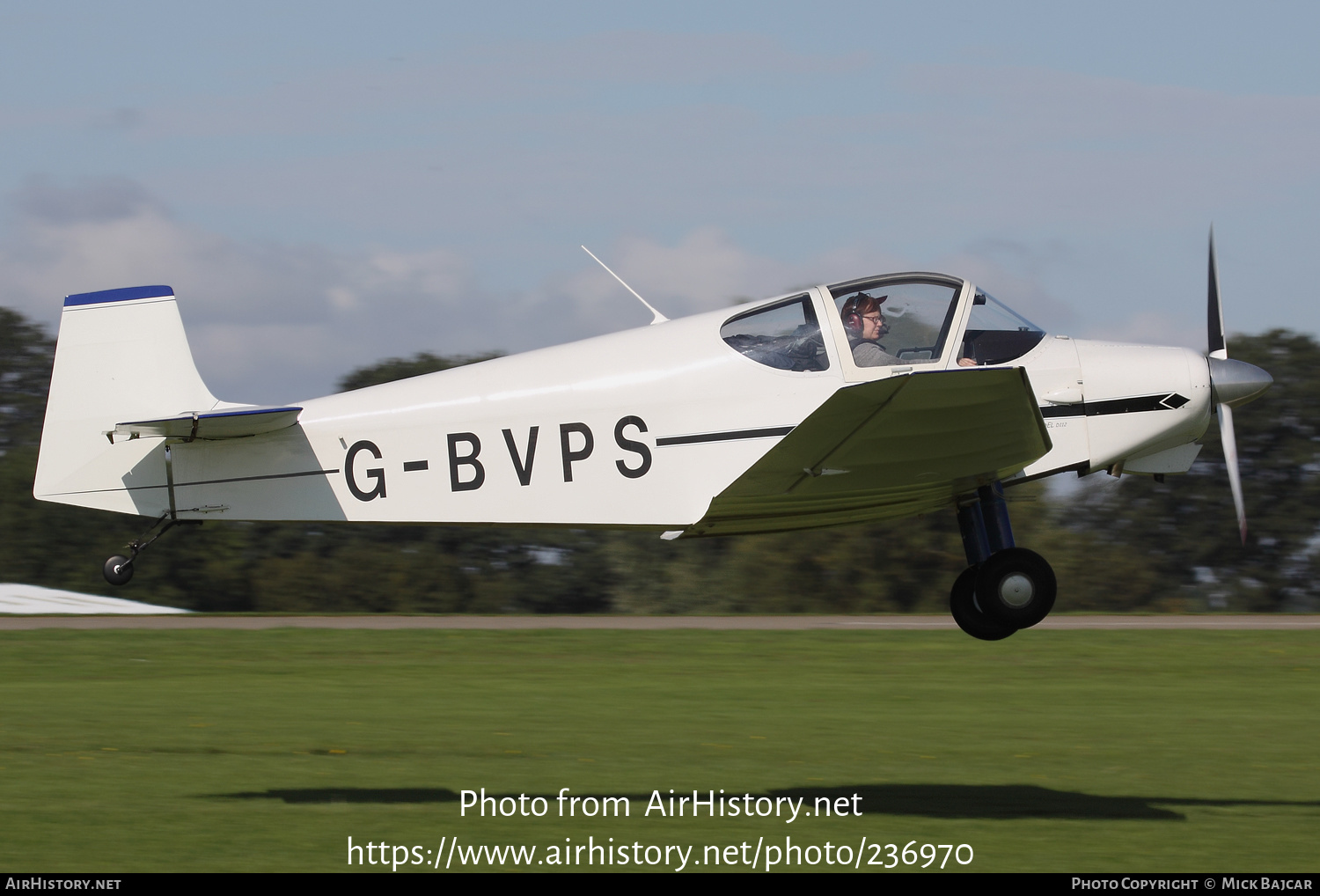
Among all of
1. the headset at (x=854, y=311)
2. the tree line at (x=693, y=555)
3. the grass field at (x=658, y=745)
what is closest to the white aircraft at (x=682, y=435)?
the headset at (x=854, y=311)

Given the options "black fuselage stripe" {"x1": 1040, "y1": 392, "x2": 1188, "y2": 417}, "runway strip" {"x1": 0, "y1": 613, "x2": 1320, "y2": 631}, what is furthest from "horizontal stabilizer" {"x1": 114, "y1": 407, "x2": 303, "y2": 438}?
"runway strip" {"x1": 0, "y1": 613, "x2": 1320, "y2": 631}

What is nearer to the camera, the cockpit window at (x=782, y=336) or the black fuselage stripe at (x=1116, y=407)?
the cockpit window at (x=782, y=336)

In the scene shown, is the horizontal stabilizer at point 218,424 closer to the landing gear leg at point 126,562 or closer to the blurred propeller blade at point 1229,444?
the landing gear leg at point 126,562

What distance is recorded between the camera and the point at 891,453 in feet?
24.5

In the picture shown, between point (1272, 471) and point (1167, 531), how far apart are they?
3.84 metres

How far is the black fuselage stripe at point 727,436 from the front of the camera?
7.69 m

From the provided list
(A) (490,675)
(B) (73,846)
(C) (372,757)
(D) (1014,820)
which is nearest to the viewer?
(B) (73,846)

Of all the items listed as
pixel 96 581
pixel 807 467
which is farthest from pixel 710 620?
pixel 96 581

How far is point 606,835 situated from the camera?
27.8ft

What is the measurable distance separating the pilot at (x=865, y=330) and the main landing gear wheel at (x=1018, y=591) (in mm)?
1362

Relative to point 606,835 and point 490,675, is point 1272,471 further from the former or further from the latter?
point 606,835

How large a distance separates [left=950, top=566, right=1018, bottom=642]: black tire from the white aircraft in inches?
0.6

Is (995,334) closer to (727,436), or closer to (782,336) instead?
(782,336)

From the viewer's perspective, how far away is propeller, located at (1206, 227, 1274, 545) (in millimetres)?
8148
